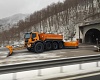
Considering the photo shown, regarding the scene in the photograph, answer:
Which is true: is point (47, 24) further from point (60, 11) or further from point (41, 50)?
point (41, 50)

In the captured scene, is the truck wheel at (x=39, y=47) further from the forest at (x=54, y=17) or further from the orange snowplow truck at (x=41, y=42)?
the forest at (x=54, y=17)

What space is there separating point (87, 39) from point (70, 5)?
83210mm

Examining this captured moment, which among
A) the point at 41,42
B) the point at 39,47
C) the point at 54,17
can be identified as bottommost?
the point at 39,47

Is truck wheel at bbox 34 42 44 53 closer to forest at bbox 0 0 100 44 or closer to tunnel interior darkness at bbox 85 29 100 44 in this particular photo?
tunnel interior darkness at bbox 85 29 100 44

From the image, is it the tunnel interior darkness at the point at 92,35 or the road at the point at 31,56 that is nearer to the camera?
the road at the point at 31,56

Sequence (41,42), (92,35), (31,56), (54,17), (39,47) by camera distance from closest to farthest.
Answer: (31,56) < (39,47) < (41,42) < (92,35) < (54,17)

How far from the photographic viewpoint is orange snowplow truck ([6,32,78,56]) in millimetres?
23828

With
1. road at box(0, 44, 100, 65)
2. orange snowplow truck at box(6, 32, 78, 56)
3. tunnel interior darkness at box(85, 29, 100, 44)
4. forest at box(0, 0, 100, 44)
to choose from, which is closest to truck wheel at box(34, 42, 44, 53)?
orange snowplow truck at box(6, 32, 78, 56)

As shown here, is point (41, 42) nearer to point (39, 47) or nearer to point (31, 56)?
point (39, 47)

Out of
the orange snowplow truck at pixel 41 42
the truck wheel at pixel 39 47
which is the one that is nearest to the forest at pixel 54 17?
the orange snowplow truck at pixel 41 42

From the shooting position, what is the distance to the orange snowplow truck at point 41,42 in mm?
23828

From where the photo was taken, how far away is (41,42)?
80.6 ft

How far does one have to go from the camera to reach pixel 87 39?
43.7 m

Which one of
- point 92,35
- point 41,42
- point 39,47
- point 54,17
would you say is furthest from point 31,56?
point 54,17
